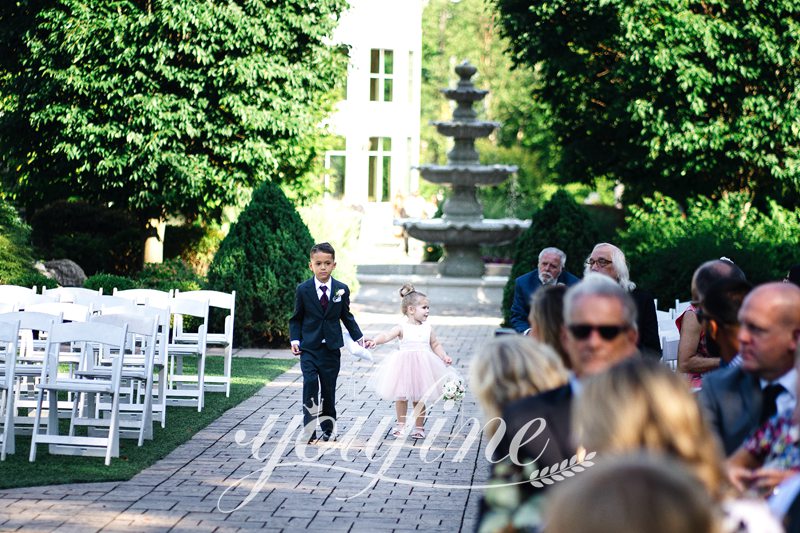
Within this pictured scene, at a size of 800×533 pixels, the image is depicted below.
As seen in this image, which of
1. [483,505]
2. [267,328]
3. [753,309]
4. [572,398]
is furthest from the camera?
[267,328]

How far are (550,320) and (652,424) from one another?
1.82 meters

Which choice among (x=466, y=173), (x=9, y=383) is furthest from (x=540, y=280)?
(x=466, y=173)

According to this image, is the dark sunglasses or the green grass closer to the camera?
the dark sunglasses

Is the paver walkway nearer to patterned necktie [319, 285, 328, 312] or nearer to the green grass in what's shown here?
the green grass

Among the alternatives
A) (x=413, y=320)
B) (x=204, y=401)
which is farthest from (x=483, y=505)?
(x=204, y=401)

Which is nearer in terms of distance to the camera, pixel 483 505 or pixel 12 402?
pixel 483 505

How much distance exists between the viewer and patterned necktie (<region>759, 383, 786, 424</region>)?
4.74 metres

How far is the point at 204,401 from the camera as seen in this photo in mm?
13133

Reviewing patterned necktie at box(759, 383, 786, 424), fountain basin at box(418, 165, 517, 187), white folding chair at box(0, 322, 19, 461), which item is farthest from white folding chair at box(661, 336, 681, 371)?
fountain basin at box(418, 165, 517, 187)

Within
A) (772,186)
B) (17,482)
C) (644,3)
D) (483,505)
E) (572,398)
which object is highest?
(644,3)

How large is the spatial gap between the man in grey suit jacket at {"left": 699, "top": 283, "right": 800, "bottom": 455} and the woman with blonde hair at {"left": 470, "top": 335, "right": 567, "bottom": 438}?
77 cm

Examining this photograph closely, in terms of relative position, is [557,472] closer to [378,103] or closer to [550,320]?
[550,320]

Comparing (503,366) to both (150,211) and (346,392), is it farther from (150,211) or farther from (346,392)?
(150,211)

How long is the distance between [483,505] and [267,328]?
47.1 feet
